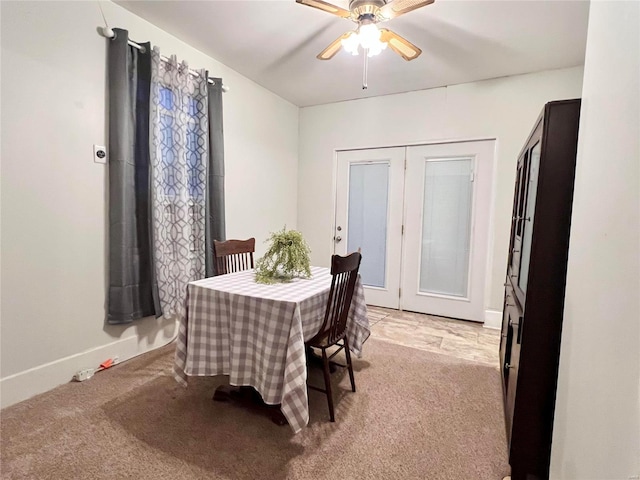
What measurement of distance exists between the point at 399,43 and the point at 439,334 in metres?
2.54

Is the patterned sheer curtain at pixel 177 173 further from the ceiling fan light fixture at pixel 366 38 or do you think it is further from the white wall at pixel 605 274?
the white wall at pixel 605 274

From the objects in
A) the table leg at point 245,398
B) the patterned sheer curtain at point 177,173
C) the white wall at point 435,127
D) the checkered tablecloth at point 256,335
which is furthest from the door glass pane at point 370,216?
the table leg at point 245,398

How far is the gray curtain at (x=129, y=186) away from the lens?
216cm

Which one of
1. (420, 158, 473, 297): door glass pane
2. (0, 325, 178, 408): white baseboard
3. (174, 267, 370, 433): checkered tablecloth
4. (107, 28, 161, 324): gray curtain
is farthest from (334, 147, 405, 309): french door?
(0, 325, 178, 408): white baseboard

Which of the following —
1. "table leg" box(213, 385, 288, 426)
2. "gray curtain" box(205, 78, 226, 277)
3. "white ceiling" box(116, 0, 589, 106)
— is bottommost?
"table leg" box(213, 385, 288, 426)

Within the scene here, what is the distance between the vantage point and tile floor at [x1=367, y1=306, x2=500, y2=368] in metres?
2.72

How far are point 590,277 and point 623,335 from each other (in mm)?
281

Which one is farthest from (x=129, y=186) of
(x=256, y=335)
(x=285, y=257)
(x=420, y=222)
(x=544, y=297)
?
(x=420, y=222)

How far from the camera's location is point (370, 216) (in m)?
4.00

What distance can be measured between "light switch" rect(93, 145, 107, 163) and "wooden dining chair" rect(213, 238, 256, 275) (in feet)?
3.07

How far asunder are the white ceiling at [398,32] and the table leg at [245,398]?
8.26 ft

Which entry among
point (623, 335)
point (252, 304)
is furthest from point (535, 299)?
point (252, 304)

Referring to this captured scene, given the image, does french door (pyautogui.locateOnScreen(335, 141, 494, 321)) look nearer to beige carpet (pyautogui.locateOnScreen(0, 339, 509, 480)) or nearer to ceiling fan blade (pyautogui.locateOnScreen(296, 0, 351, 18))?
beige carpet (pyautogui.locateOnScreen(0, 339, 509, 480))

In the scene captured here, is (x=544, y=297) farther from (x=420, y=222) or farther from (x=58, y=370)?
(x=58, y=370)
